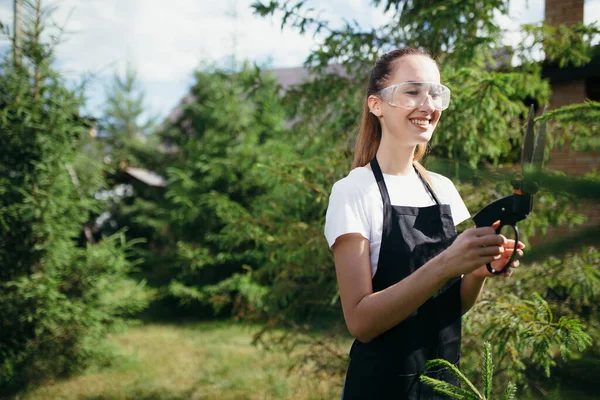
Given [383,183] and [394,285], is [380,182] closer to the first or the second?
[383,183]

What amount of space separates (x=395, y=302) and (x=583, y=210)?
56 cm

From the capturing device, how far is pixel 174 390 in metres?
5.78

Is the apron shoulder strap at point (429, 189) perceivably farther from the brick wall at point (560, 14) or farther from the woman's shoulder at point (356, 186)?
the brick wall at point (560, 14)

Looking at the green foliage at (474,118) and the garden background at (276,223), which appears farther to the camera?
the green foliage at (474,118)

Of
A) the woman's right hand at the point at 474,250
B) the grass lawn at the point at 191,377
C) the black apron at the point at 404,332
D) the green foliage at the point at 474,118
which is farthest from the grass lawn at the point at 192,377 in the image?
the woman's right hand at the point at 474,250

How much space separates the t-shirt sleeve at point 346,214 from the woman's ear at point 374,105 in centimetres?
26

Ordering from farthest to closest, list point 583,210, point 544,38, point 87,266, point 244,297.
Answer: point 244,297 → point 87,266 → point 544,38 → point 583,210

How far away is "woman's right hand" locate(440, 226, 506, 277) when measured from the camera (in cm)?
105

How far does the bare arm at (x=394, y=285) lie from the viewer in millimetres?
1078

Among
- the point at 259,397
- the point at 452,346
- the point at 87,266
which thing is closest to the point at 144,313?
the point at 87,266

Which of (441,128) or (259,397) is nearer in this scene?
(441,128)

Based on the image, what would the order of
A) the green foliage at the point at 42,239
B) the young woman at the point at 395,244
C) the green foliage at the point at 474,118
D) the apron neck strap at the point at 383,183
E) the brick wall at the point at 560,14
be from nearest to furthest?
1. the young woman at the point at 395,244
2. the apron neck strap at the point at 383,183
3. the green foliage at the point at 474,118
4. the green foliage at the point at 42,239
5. the brick wall at the point at 560,14

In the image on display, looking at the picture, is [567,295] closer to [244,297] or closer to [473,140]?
[473,140]

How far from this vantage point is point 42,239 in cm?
607
